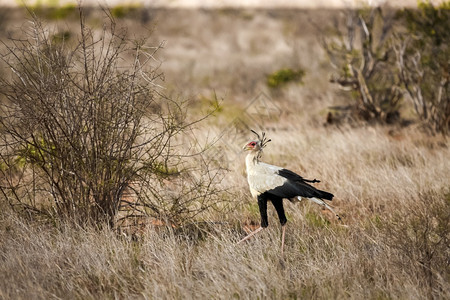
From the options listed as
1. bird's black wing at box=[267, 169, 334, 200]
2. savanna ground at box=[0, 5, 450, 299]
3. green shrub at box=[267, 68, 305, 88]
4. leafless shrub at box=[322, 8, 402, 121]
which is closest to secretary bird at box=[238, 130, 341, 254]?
bird's black wing at box=[267, 169, 334, 200]

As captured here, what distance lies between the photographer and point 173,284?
3.89 meters

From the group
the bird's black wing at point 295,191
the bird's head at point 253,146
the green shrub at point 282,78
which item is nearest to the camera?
the bird's black wing at point 295,191

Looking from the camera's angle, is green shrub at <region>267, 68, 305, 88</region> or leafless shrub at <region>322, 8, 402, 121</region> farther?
green shrub at <region>267, 68, 305, 88</region>

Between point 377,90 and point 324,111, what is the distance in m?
1.34

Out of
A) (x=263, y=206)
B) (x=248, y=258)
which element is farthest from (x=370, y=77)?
(x=248, y=258)

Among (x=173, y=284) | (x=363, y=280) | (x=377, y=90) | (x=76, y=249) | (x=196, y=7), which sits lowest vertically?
(x=363, y=280)

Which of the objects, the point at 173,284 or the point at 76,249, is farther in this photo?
the point at 76,249

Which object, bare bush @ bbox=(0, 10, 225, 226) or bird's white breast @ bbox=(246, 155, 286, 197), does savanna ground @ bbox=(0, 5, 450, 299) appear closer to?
bare bush @ bbox=(0, 10, 225, 226)

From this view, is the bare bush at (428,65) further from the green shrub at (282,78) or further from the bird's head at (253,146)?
the bird's head at (253,146)

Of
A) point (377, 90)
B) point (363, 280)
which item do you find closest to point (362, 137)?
point (377, 90)

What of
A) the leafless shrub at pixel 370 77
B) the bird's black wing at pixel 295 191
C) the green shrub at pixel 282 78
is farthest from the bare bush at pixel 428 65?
the bird's black wing at pixel 295 191

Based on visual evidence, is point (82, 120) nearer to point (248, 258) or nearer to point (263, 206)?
point (263, 206)

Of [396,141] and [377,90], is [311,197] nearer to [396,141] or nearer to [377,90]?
[396,141]

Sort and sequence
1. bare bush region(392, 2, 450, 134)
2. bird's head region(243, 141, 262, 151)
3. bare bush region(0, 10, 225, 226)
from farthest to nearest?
bare bush region(392, 2, 450, 134), bird's head region(243, 141, 262, 151), bare bush region(0, 10, 225, 226)
